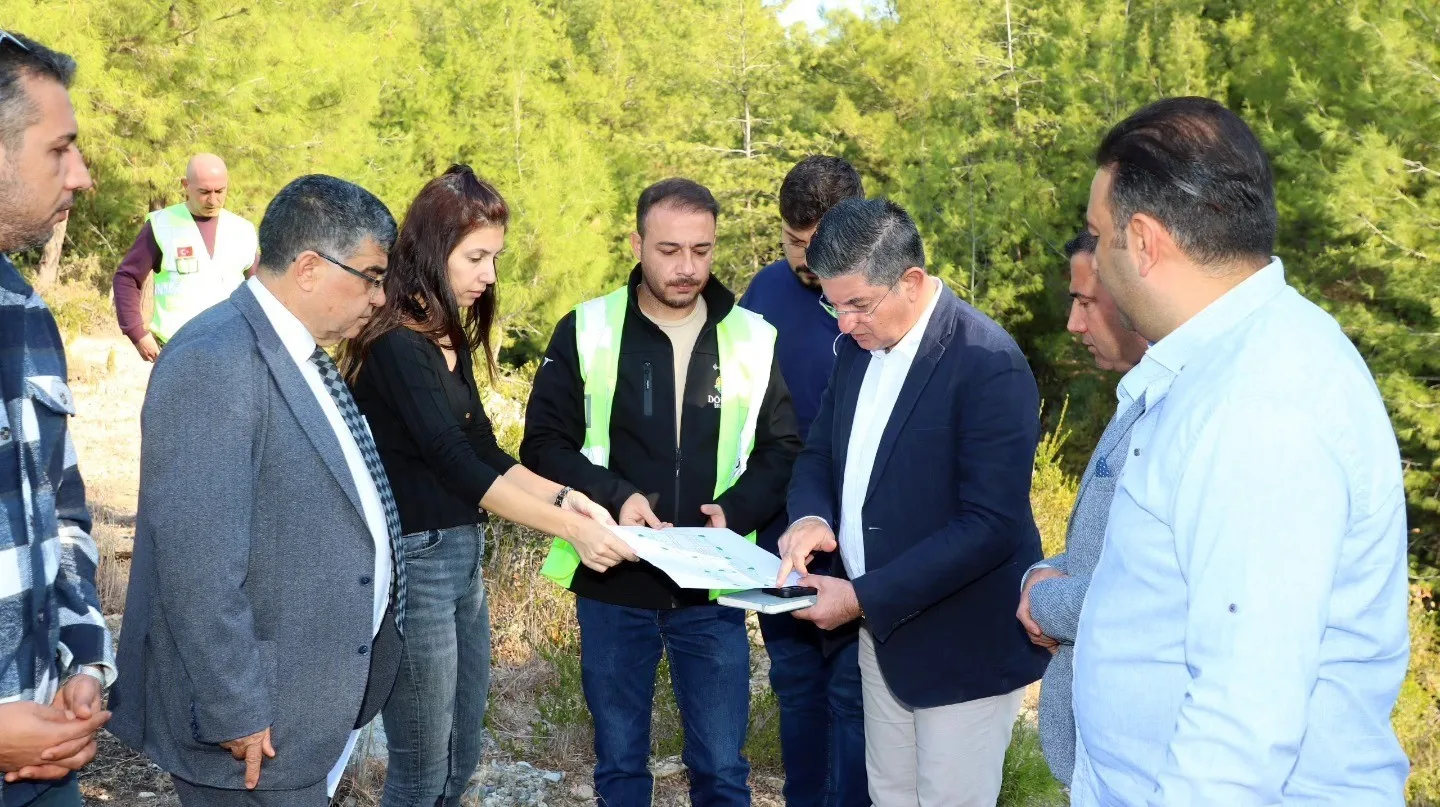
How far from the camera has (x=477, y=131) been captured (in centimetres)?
2594

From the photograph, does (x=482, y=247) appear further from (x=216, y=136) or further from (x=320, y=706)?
(x=216, y=136)

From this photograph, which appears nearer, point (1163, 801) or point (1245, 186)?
point (1163, 801)

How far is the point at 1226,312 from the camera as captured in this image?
5.45ft

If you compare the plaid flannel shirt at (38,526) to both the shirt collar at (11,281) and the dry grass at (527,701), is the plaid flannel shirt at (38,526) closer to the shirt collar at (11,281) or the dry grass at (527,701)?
the shirt collar at (11,281)

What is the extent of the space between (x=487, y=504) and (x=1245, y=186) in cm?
213

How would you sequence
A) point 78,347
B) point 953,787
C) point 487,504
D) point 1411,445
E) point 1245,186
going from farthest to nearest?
point 1411,445 < point 78,347 < point 487,504 < point 953,787 < point 1245,186

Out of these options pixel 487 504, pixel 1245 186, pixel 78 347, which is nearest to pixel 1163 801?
pixel 1245 186

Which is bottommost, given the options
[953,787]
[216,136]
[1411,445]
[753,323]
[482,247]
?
[1411,445]

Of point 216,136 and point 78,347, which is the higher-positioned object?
point 216,136

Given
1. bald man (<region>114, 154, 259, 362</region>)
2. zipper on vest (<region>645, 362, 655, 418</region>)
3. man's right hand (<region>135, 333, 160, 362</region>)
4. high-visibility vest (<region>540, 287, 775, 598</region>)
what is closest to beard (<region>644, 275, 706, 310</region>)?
high-visibility vest (<region>540, 287, 775, 598</region>)

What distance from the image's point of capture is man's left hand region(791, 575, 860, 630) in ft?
9.93

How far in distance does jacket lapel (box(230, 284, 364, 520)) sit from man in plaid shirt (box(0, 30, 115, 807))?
0.35 m

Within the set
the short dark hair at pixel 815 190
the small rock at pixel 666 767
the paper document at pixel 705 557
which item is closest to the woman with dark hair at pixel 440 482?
the paper document at pixel 705 557

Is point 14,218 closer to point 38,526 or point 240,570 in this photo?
point 38,526
